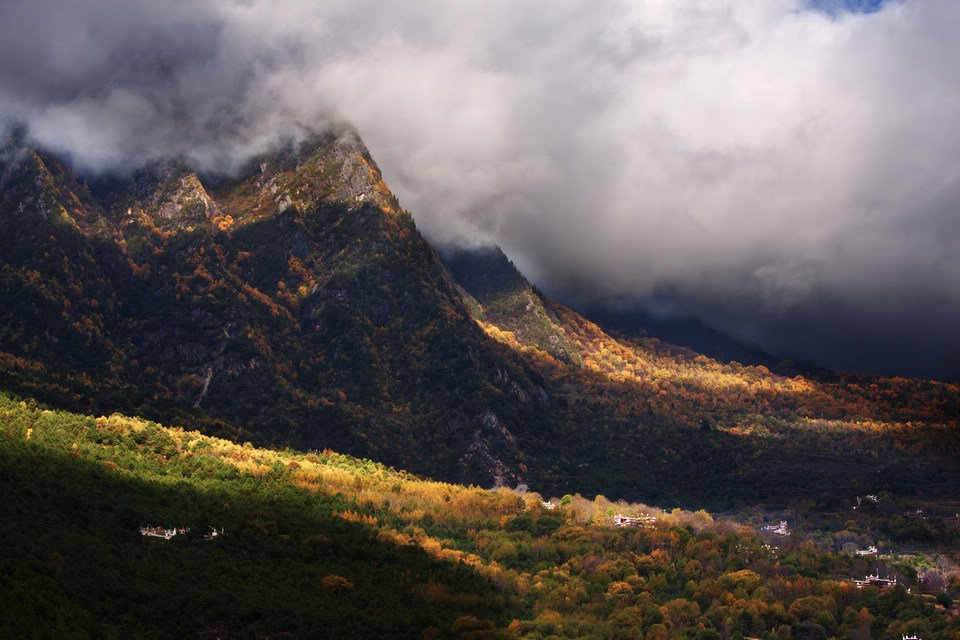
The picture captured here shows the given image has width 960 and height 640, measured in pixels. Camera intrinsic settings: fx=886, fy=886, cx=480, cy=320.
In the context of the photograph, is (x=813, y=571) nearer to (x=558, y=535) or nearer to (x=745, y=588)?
(x=745, y=588)

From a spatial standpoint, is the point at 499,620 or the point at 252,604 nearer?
the point at 252,604

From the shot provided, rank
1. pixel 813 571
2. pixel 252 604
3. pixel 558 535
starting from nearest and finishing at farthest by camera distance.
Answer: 1. pixel 252 604
2. pixel 813 571
3. pixel 558 535

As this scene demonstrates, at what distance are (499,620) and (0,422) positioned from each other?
326 feet

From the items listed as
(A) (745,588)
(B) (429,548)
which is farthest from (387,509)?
(A) (745,588)

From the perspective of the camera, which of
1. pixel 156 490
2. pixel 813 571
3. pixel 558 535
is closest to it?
pixel 156 490

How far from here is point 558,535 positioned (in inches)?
7648

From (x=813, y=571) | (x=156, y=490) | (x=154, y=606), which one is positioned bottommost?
(x=154, y=606)

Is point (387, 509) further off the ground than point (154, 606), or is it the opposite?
point (387, 509)

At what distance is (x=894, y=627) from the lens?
144m

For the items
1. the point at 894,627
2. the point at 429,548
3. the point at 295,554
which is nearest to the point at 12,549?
the point at 295,554

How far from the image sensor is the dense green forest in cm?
11238

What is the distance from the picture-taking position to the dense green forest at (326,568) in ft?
369

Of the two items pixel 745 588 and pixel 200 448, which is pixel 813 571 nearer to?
pixel 745 588

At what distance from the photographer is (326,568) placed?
13875cm
